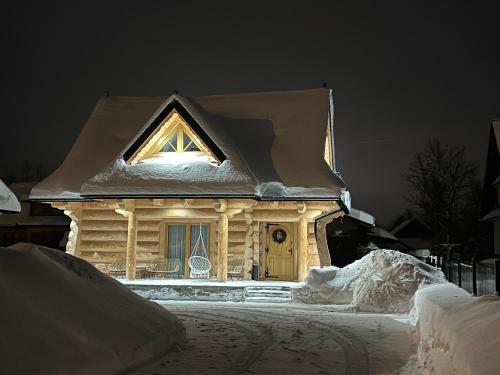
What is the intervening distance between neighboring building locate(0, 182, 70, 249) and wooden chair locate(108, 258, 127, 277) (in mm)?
18713

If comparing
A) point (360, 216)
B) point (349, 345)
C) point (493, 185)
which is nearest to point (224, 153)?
point (349, 345)

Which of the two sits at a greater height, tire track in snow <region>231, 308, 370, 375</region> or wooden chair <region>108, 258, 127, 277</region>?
wooden chair <region>108, 258, 127, 277</region>

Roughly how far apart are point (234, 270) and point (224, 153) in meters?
4.44

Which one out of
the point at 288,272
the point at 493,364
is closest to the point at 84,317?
the point at 493,364

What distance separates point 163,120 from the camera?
2034cm

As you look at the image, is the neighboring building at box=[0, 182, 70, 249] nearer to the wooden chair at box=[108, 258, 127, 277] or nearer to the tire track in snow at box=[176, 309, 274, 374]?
the wooden chair at box=[108, 258, 127, 277]

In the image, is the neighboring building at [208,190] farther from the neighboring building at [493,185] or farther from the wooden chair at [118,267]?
the neighboring building at [493,185]

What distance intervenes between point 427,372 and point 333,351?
2.55 metres

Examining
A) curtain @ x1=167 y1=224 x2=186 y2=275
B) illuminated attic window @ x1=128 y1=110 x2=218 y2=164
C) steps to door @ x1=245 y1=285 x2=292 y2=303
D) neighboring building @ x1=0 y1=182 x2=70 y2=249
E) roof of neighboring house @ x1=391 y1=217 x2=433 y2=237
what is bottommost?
steps to door @ x1=245 y1=285 x2=292 y2=303

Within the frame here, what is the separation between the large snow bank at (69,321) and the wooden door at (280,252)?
12.2m

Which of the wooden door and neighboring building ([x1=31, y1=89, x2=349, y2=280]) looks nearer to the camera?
neighboring building ([x1=31, y1=89, x2=349, y2=280])

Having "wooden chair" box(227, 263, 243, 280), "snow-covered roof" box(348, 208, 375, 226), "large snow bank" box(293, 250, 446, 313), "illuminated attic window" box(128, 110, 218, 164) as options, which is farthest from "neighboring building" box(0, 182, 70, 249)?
"large snow bank" box(293, 250, 446, 313)

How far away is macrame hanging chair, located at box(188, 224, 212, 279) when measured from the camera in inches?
823

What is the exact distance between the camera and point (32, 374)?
18.1 ft
